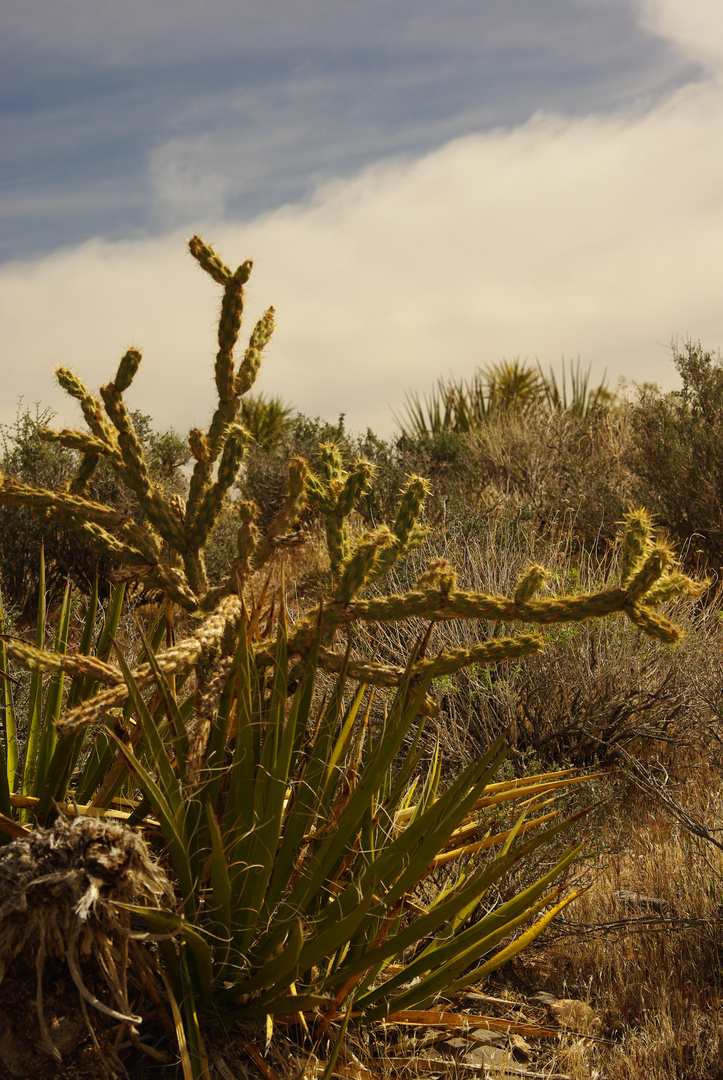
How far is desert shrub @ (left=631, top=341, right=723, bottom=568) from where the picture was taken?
897 cm

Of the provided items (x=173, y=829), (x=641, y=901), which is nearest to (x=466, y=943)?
(x=173, y=829)

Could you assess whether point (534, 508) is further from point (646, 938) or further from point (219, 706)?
point (219, 706)

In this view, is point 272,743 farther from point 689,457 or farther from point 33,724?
point 689,457

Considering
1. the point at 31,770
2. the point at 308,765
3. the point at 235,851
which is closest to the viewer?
the point at 235,851

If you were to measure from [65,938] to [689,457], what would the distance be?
353 inches

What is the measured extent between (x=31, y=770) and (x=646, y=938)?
2425 mm

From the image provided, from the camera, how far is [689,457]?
927 cm

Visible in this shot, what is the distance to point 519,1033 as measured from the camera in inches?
102

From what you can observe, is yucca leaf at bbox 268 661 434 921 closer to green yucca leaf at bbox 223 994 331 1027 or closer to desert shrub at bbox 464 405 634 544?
green yucca leaf at bbox 223 994 331 1027

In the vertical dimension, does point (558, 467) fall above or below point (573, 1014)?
above

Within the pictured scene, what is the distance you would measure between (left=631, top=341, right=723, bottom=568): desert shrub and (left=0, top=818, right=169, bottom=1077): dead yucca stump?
818 centimetres

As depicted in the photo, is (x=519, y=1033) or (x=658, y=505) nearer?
(x=519, y=1033)

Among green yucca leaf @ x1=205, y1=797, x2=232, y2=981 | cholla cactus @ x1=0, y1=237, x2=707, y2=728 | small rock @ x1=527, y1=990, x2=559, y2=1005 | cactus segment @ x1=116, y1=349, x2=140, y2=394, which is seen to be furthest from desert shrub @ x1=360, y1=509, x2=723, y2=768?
green yucca leaf @ x1=205, y1=797, x2=232, y2=981

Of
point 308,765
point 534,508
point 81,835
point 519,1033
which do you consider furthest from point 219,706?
point 534,508
